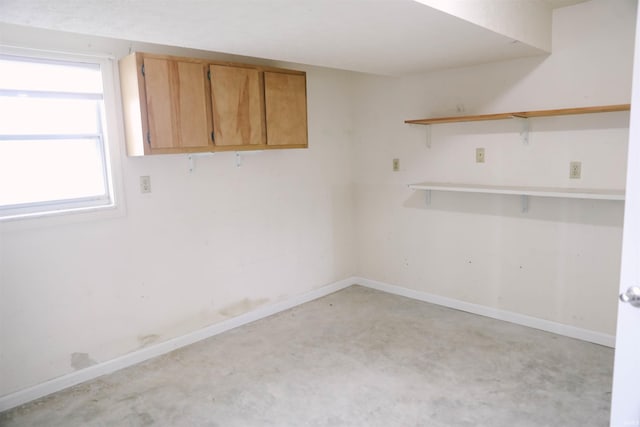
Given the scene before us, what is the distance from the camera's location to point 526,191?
303 centimetres

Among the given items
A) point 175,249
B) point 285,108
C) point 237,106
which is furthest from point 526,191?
point 175,249

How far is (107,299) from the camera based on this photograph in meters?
2.85

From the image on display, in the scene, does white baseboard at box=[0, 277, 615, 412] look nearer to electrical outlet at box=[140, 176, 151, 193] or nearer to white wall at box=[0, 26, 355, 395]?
white wall at box=[0, 26, 355, 395]

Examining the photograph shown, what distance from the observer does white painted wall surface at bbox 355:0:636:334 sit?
2867 millimetres

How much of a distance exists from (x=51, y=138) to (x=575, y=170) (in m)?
3.45

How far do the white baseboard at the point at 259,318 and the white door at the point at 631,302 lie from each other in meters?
1.92

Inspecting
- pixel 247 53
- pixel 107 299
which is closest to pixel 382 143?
pixel 247 53

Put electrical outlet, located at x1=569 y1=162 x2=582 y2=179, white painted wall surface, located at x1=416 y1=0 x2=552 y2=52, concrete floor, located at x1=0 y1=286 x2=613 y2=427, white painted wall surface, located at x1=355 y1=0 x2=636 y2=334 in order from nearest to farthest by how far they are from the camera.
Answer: white painted wall surface, located at x1=416 y1=0 x2=552 y2=52
concrete floor, located at x1=0 y1=286 x2=613 y2=427
white painted wall surface, located at x1=355 y1=0 x2=636 y2=334
electrical outlet, located at x1=569 y1=162 x2=582 y2=179

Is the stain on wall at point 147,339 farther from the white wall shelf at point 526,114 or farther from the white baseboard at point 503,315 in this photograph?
the white wall shelf at point 526,114

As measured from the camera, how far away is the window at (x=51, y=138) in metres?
2.45

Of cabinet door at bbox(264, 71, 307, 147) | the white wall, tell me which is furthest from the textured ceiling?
the white wall

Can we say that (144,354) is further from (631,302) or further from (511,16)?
(511,16)

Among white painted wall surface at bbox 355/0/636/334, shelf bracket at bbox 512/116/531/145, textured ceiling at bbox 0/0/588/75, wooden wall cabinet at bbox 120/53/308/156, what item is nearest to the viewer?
textured ceiling at bbox 0/0/588/75

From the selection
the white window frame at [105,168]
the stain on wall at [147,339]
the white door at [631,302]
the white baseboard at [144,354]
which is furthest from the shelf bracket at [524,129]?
the stain on wall at [147,339]
